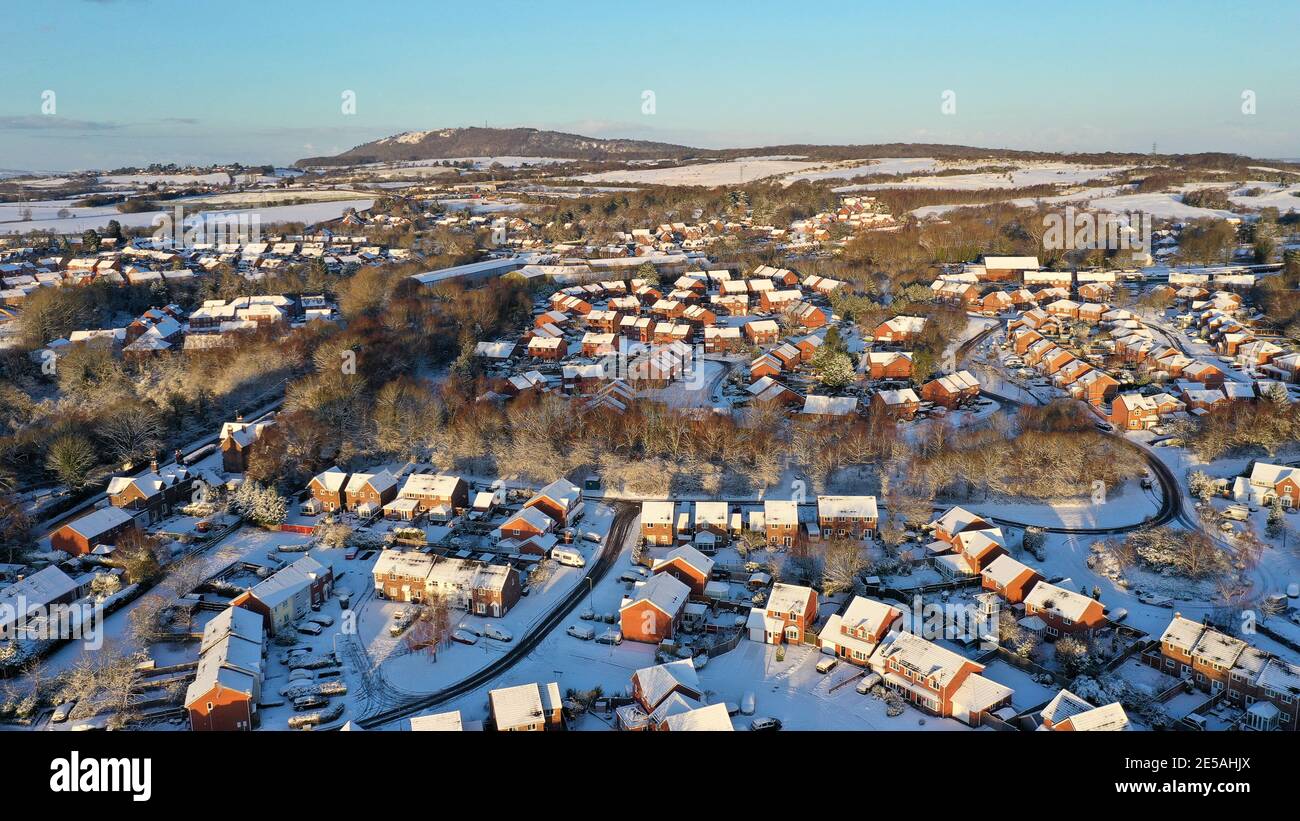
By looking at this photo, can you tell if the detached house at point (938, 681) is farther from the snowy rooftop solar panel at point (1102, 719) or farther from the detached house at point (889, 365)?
the detached house at point (889, 365)

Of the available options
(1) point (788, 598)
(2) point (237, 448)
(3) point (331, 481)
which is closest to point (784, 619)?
(1) point (788, 598)

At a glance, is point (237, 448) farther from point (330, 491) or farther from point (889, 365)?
point (889, 365)

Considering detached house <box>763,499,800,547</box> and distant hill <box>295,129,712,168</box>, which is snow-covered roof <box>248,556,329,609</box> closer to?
detached house <box>763,499,800,547</box>

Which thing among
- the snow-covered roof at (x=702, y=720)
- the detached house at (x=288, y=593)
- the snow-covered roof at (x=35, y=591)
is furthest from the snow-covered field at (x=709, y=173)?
the snow-covered roof at (x=702, y=720)
